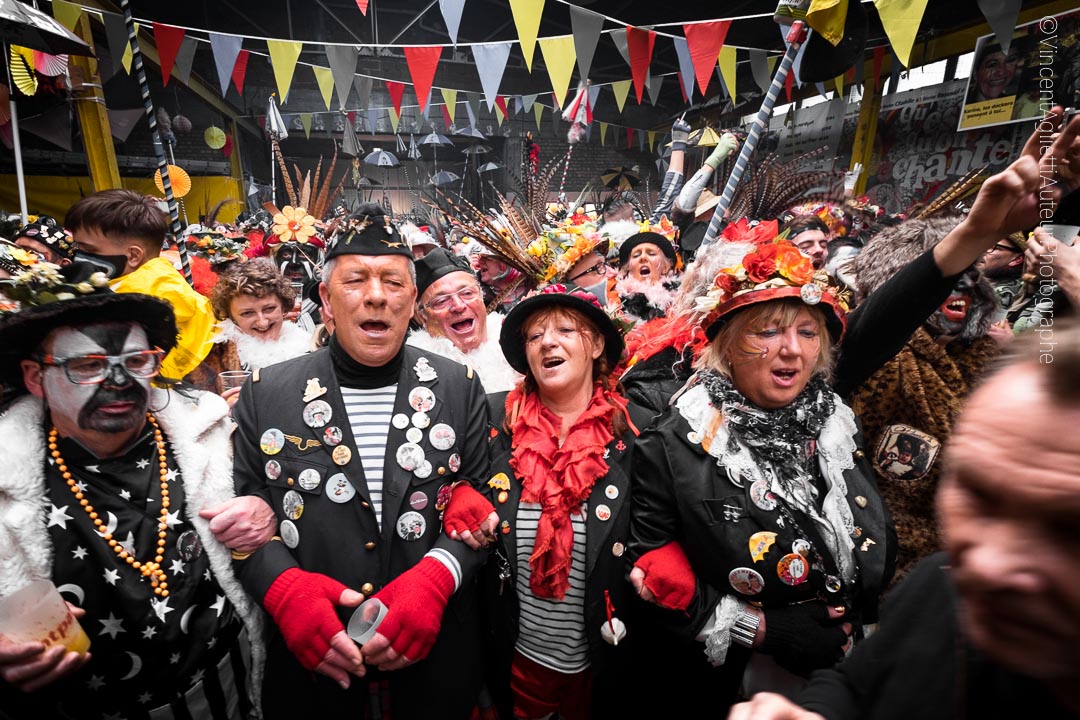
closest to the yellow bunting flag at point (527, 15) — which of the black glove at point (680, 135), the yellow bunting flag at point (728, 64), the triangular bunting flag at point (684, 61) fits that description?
the black glove at point (680, 135)

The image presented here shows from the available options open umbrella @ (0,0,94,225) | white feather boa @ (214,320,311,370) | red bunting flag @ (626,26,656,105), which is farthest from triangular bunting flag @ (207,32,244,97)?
white feather boa @ (214,320,311,370)

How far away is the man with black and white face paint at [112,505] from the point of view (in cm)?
143

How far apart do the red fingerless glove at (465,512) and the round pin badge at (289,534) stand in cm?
49

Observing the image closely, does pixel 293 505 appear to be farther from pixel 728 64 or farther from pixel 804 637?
pixel 728 64

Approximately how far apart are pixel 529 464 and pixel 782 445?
92 cm

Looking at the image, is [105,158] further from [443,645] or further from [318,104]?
[318,104]

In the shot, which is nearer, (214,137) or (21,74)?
(21,74)

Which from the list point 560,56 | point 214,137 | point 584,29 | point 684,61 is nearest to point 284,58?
point 560,56

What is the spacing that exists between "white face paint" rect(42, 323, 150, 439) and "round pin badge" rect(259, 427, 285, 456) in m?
0.37

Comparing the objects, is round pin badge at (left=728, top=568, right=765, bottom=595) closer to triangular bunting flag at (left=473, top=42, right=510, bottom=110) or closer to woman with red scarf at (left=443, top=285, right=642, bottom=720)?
woman with red scarf at (left=443, top=285, right=642, bottom=720)

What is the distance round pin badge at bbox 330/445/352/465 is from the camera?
66.4 inches

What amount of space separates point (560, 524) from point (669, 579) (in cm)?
41

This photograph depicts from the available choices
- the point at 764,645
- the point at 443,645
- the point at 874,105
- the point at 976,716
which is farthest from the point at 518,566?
the point at 874,105

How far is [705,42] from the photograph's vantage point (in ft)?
20.5
